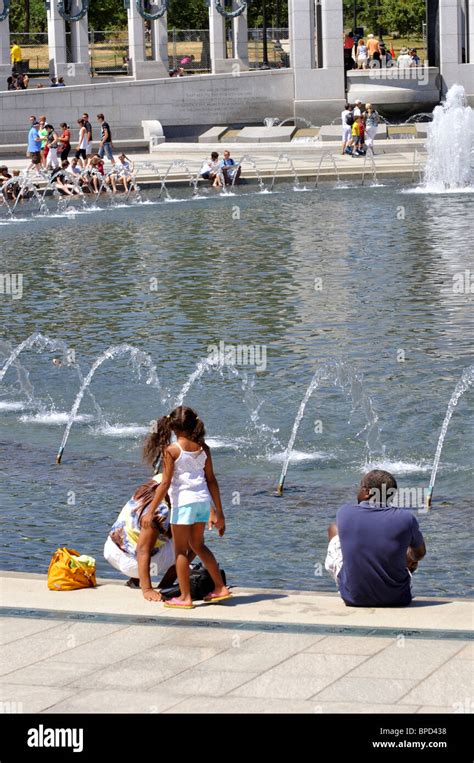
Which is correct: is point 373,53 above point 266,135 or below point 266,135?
above

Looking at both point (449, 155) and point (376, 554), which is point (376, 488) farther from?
point (449, 155)

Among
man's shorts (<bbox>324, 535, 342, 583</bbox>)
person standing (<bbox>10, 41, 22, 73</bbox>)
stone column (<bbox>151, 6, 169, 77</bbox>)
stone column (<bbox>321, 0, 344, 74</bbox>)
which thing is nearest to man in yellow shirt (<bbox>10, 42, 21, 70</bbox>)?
person standing (<bbox>10, 41, 22, 73</bbox>)

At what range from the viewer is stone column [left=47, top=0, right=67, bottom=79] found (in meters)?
52.5

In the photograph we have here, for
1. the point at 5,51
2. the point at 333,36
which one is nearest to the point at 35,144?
the point at 5,51

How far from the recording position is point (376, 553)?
863cm

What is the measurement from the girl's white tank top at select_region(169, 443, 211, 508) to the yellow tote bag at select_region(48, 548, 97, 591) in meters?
0.78

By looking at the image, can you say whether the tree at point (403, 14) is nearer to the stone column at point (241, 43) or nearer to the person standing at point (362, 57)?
the stone column at point (241, 43)

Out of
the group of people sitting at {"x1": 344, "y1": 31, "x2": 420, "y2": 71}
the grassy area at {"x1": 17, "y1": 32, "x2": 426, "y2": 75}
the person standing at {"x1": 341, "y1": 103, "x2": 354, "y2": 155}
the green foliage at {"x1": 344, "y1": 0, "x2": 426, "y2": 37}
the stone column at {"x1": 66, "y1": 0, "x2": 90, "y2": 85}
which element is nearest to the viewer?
the person standing at {"x1": 341, "y1": 103, "x2": 354, "y2": 155}

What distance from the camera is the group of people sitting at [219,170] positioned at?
126 feet

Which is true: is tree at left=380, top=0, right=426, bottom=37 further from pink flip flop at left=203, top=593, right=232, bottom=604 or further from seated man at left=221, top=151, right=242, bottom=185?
pink flip flop at left=203, top=593, right=232, bottom=604

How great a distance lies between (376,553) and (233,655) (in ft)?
4.61

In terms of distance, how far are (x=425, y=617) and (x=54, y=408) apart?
8.63 meters

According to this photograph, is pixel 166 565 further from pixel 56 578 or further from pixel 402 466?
pixel 402 466

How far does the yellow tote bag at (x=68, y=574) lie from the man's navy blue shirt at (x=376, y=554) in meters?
1.70
